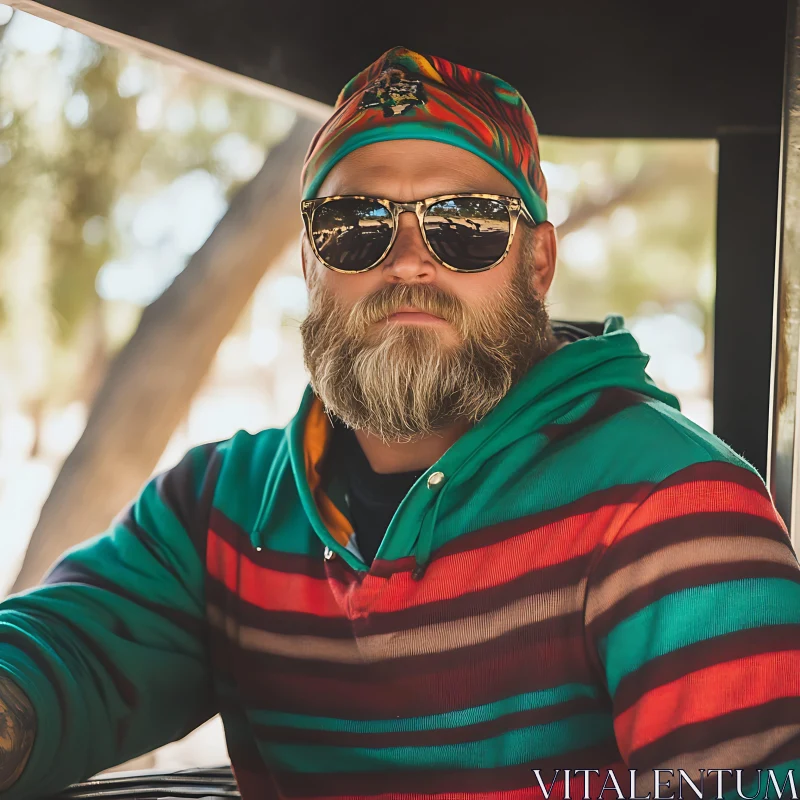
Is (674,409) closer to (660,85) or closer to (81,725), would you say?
(660,85)

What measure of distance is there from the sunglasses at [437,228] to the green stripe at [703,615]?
759mm

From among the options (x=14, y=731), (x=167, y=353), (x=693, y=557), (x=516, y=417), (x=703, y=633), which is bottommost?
(x=14, y=731)

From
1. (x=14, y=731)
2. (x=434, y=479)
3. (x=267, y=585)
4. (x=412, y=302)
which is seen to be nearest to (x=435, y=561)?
(x=434, y=479)

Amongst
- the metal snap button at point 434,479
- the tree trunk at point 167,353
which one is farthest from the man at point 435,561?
the tree trunk at point 167,353

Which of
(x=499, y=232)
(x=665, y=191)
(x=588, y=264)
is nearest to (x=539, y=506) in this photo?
(x=499, y=232)

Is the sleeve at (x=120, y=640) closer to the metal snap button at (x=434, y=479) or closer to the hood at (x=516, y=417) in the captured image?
the hood at (x=516, y=417)

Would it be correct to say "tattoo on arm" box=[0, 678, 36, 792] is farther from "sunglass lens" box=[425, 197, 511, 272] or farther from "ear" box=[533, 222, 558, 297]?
"ear" box=[533, 222, 558, 297]

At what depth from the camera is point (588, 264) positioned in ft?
23.5

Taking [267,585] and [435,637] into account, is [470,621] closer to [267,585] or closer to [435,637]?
[435,637]

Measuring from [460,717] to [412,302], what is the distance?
0.76 m

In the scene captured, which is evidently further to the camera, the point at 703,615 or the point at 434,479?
the point at 434,479

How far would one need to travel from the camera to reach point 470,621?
1653mm

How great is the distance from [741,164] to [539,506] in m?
1.11

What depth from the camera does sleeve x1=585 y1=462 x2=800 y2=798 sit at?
133 cm
